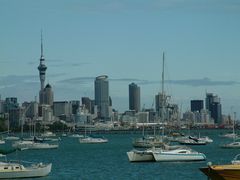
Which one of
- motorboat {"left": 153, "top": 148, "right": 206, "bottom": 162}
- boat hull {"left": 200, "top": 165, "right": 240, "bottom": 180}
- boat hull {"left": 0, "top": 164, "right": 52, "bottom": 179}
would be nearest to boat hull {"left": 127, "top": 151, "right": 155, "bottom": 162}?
motorboat {"left": 153, "top": 148, "right": 206, "bottom": 162}

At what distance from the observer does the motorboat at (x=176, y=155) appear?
8281 cm

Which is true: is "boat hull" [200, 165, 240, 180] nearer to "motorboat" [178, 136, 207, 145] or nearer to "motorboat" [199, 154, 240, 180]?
"motorboat" [199, 154, 240, 180]

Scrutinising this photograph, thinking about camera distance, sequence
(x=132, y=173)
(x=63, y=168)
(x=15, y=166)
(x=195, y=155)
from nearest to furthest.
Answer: (x=15, y=166) < (x=132, y=173) < (x=63, y=168) < (x=195, y=155)

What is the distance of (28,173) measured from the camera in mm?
60938

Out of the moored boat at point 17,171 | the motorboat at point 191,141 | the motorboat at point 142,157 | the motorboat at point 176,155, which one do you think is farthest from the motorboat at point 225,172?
the motorboat at point 191,141

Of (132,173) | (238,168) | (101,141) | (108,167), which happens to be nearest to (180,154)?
(108,167)

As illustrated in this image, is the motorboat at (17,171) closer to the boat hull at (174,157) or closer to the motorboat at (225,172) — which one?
the motorboat at (225,172)

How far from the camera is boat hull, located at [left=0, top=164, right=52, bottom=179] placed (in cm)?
5986

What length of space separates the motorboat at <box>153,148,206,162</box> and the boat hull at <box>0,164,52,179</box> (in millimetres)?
21886

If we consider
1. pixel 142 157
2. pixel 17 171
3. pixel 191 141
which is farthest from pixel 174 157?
pixel 191 141

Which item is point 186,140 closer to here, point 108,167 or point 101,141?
point 101,141

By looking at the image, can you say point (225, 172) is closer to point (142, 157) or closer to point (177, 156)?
point (177, 156)

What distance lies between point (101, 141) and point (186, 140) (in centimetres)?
3932

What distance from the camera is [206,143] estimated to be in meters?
158
